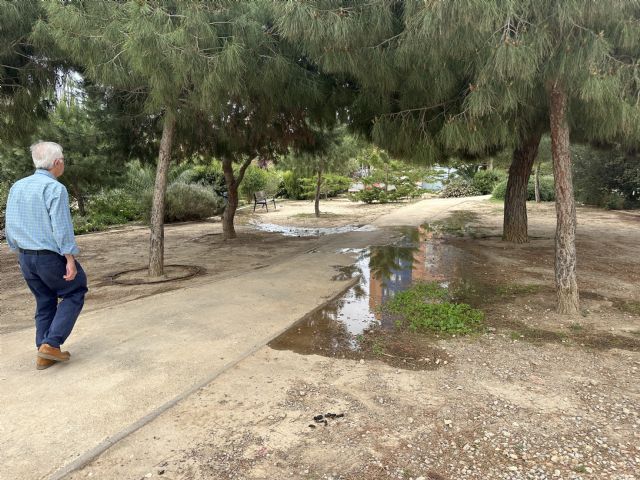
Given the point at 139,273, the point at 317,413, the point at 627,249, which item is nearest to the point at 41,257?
the point at 317,413

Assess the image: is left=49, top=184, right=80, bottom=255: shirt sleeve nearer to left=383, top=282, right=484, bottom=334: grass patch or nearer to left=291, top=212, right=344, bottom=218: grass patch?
left=383, top=282, right=484, bottom=334: grass patch

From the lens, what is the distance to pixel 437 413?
291cm

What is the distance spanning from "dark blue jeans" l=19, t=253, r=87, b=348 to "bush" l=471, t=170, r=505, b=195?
3001 cm

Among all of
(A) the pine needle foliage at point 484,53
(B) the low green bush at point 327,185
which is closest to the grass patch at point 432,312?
(A) the pine needle foliage at point 484,53

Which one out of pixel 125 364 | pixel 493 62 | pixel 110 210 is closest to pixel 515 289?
pixel 493 62

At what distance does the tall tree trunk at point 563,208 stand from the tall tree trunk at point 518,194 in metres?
4.66

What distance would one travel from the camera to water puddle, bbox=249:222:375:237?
41.1 feet

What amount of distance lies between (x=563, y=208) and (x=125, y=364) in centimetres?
462

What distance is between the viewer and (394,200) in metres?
23.7

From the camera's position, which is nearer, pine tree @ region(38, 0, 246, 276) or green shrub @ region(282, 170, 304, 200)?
pine tree @ region(38, 0, 246, 276)

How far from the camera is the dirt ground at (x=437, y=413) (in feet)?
7.85

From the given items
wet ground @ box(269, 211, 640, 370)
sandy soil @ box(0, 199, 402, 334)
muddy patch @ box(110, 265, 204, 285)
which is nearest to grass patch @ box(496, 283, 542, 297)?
wet ground @ box(269, 211, 640, 370)

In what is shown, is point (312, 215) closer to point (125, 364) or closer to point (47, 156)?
point (125, 364)

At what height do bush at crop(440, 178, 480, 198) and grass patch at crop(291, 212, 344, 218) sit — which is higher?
bush at crop(440, 178, 480, 198)
